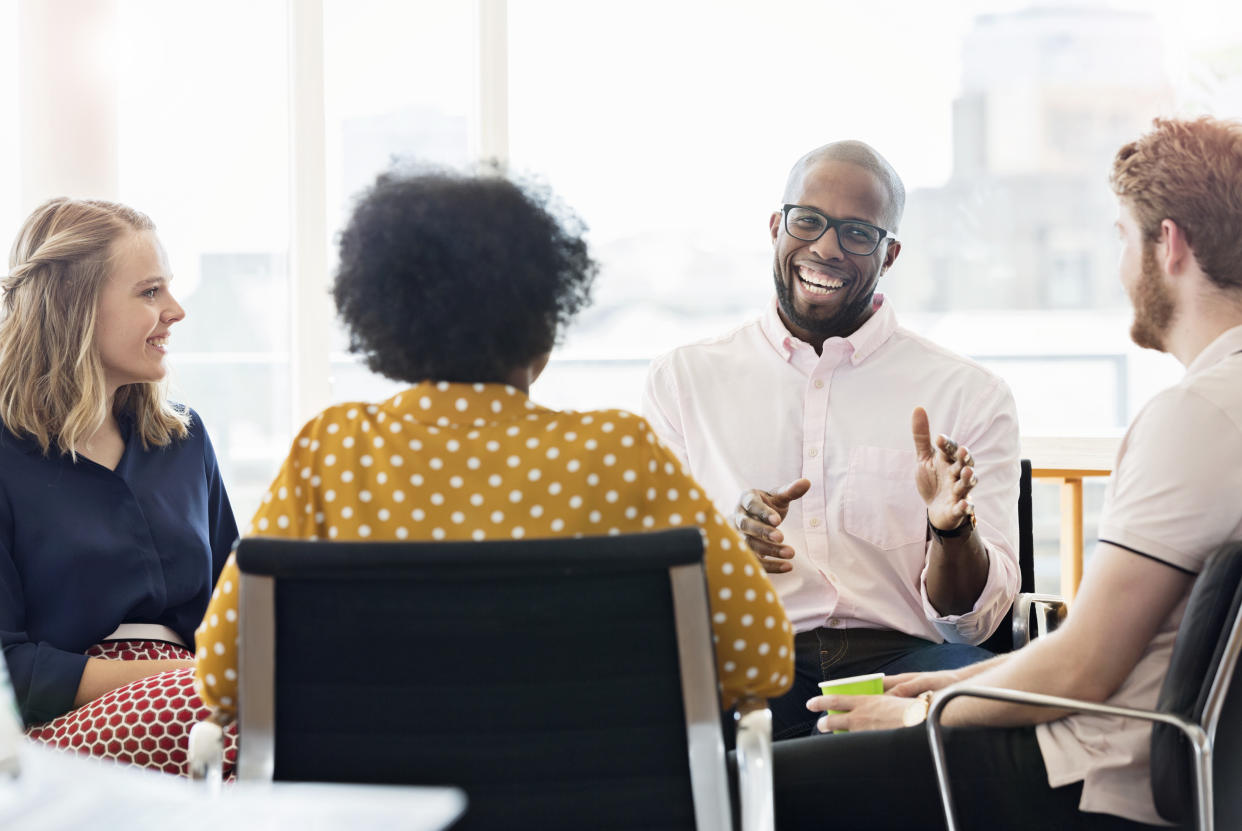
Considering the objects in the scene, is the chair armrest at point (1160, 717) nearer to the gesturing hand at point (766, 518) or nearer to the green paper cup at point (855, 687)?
the green paper cup at point (855, 687)

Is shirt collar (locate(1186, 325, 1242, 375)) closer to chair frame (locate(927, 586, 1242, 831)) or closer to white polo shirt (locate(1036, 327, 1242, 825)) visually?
white polo shirt (locate(1036, 327, 1242, 825))

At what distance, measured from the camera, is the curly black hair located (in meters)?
1.22

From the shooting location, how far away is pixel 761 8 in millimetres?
3924

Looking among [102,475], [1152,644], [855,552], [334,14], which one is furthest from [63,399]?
[334,14]

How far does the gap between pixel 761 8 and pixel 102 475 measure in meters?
2.84

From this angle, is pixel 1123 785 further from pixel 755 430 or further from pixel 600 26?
pixel 600 26

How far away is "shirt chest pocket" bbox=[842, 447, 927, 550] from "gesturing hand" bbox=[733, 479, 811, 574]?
0.30m

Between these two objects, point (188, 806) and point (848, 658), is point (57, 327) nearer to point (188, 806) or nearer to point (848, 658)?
point (848, 658)

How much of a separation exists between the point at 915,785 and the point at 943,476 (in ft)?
1.71

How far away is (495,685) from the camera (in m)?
1.02

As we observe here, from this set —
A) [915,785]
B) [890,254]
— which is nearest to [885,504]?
[890,254]

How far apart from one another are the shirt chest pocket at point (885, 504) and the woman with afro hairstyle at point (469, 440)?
36.9 inches

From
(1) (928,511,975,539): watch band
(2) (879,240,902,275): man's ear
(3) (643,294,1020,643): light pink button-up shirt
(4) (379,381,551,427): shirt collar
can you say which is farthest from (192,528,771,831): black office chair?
(2) (879,240,902,275): man's ear

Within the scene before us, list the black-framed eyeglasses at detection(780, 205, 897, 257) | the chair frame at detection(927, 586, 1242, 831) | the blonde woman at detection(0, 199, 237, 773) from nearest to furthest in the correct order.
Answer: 1. the chair frame at detection(927, 586, 1242, 831)
2. the blonde woman at detection(0, 199, 237, 773)
3. the black-framed eyeglasses at detection(780, 205, 897, 257)
